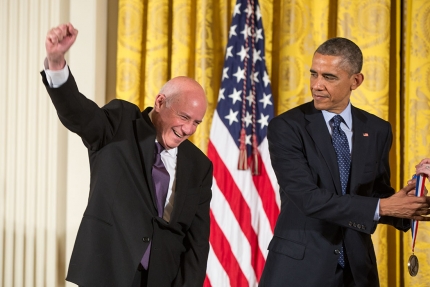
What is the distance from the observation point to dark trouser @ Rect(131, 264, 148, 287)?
260 cm

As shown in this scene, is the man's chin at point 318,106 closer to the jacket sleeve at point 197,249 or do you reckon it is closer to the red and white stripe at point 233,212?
the jacket sleeve at point 197,249

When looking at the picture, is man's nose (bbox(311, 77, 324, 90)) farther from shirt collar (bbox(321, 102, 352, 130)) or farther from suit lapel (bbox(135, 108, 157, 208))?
suit lapel (bbox(135, 108, 157, 208))

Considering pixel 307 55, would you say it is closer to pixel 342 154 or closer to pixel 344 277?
pixel 342 154

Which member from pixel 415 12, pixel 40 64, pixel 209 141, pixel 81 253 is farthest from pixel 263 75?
pixel 81 253

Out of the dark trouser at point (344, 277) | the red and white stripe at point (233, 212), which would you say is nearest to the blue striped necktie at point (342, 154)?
the dark trouser at point (344, 277)

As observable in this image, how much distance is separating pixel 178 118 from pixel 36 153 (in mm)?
2320

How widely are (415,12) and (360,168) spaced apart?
227 centimetres

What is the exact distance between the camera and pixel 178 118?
2711mm

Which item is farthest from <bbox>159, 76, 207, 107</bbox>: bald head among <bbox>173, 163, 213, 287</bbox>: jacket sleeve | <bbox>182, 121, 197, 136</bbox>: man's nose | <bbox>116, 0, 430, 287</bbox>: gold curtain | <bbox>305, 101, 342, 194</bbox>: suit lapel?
<bbox>116, 0, 430, 287</bbox>: gold curtain

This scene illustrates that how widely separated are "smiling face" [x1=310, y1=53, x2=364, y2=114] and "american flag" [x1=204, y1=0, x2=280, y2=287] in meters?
1.62

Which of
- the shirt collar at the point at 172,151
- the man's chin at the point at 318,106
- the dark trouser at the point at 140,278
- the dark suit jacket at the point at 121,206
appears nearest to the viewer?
the dark suit jacket at the point at 121,206

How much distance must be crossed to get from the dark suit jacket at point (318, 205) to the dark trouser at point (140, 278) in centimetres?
59

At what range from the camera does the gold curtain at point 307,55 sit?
4.66 m

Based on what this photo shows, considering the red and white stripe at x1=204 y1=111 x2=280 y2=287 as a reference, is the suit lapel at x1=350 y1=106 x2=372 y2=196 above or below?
above
